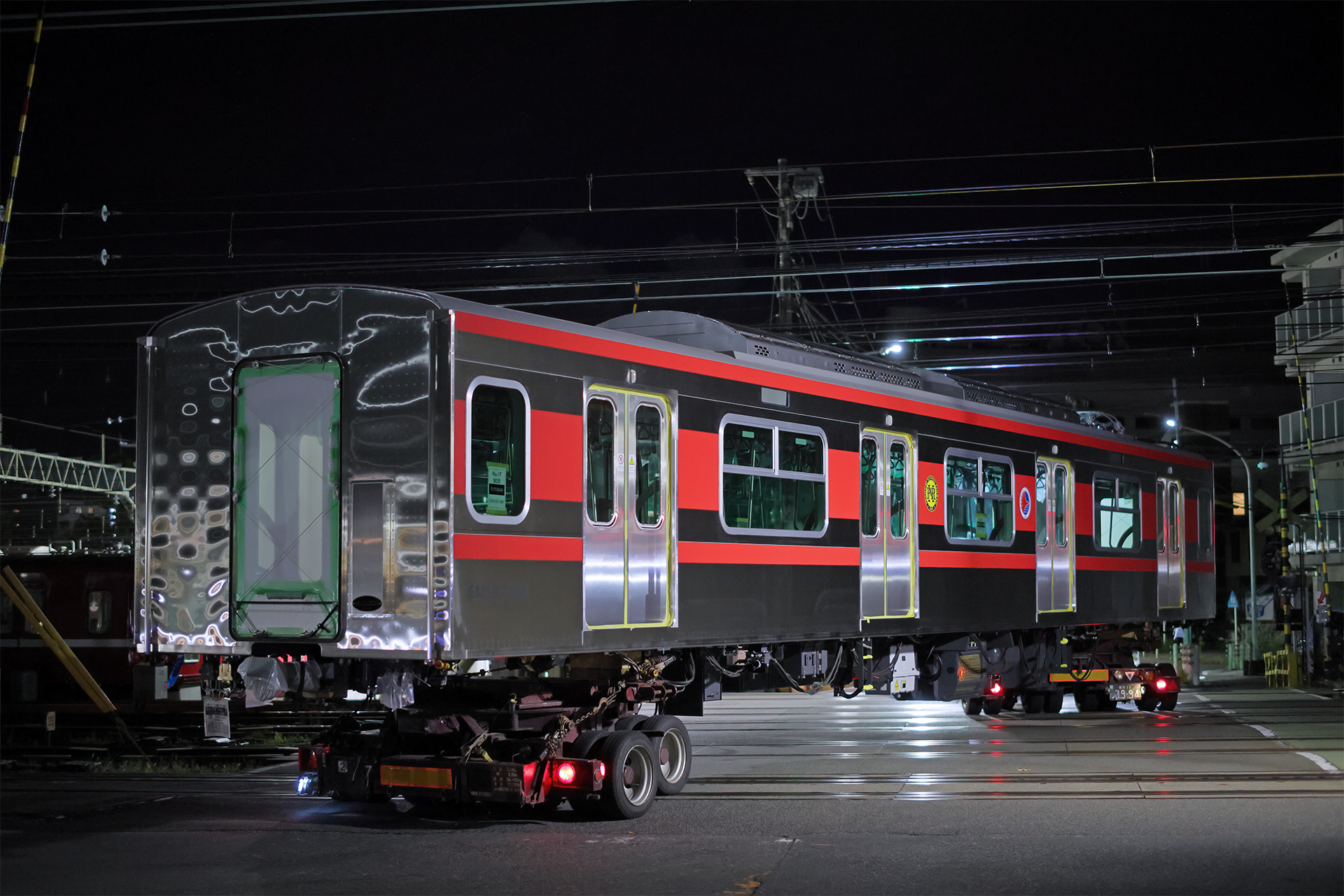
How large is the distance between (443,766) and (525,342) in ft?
10.1

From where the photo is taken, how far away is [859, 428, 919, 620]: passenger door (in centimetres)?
1319

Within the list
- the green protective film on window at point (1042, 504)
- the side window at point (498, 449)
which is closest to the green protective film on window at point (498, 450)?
the side window at point (498, 449)

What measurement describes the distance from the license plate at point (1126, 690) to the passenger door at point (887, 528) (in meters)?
6.60

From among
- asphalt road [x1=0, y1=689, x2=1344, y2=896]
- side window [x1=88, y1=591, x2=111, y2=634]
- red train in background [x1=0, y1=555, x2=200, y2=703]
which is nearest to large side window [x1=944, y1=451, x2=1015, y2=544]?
asphalt road [x1=0, y1=689, x2=1344, y2=896]

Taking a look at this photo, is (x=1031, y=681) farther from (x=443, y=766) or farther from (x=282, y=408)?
(x=282, y=408)

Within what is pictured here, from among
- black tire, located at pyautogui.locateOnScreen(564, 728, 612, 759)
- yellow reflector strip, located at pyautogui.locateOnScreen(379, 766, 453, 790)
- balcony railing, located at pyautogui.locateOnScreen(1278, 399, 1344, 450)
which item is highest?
balcony railing, located at pyautogui.locateOnScreen(1278, 399, 1344, 450)

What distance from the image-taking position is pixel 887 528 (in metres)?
13.5

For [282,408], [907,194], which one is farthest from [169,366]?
[907,194]

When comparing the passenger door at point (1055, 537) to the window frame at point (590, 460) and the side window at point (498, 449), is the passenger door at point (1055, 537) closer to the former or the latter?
the window frame at point (590, 460)

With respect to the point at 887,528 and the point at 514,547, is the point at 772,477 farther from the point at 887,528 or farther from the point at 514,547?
the point at 514,547

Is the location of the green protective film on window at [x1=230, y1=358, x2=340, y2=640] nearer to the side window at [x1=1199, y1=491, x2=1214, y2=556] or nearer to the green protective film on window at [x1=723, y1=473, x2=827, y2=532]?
the green protective film on window at [x1=723, y1=473, x2=827, y2=532]

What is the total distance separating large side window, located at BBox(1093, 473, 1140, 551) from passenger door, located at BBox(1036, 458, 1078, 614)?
2.99 ft

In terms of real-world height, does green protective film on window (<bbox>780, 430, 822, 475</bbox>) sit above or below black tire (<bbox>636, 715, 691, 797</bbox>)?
above

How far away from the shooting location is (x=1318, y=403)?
40.6 meters
